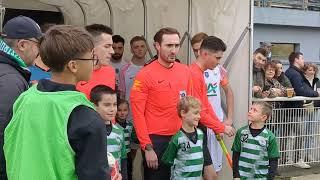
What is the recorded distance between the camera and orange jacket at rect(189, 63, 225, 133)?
15.7 feet

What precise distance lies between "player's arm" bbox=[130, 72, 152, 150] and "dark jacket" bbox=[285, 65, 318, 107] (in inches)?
141

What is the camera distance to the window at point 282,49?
67.9 ft

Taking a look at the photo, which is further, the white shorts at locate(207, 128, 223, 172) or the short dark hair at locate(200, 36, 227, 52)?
the white shorts at locate(207, 128, 223, 172)

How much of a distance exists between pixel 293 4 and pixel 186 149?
18.6 meters

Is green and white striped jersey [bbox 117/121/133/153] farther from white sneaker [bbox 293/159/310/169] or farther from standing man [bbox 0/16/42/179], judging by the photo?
white sneaker [bbox 293/159/310/169]

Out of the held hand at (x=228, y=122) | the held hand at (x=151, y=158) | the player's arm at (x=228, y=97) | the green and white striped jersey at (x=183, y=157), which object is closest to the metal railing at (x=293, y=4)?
the player's arm at (x=228, y=97)

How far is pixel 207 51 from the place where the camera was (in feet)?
16.2

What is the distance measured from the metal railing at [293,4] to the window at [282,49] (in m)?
1.65

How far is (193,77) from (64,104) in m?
2.87

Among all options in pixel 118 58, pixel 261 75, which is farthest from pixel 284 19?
pixel 118 58

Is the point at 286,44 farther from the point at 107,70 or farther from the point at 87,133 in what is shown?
the point at 87,133

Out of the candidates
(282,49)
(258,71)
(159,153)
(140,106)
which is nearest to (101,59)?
(140,106)

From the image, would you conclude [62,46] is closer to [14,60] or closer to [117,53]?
[14,60]

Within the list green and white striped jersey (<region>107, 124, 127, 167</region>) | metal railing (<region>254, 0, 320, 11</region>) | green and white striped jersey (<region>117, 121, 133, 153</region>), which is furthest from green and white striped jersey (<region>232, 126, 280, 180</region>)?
metal railing (<region>254, 0, 320, 11</region>)
